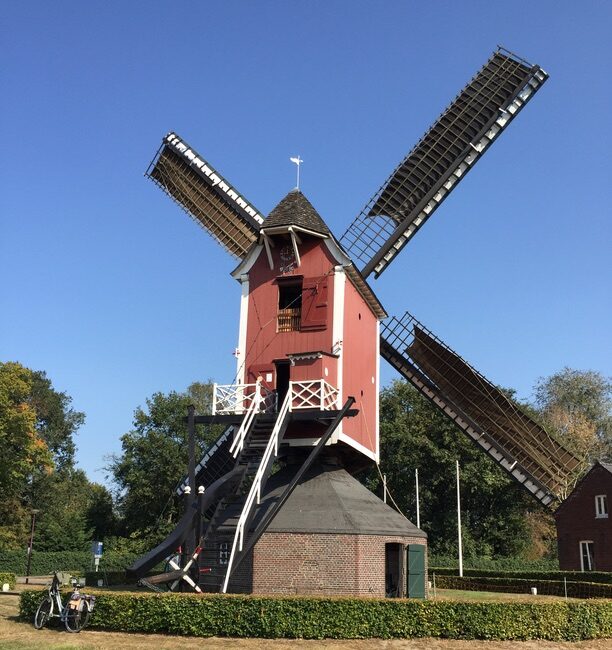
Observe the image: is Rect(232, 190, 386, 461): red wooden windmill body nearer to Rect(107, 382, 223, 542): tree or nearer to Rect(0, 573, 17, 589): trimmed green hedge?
Rect(0, 573, 17, 589): trimmed green hedge

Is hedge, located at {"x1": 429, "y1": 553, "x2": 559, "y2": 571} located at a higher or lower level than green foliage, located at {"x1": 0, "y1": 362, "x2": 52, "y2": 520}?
lower

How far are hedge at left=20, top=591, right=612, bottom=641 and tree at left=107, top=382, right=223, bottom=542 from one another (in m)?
38.0

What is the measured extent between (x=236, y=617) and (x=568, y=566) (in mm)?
30548

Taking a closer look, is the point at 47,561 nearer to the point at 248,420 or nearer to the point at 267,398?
the point at 267,398

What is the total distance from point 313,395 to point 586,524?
25743 millimetres

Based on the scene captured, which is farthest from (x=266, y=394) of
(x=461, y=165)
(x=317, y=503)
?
(x=461, y=165)

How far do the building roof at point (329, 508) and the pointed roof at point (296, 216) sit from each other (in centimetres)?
828

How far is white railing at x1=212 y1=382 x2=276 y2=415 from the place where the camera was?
22.5m

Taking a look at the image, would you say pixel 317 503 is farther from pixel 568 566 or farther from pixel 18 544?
pixel 18 544

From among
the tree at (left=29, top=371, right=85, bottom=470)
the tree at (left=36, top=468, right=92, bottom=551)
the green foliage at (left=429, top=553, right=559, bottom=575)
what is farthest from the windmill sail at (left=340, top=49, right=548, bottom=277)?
the tree at (left=29, top=371, right=85, bottom=470)

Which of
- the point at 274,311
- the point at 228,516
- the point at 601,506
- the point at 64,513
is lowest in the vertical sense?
the point at 228,516

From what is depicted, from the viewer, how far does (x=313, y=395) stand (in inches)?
866

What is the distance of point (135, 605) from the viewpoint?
16.4 meters

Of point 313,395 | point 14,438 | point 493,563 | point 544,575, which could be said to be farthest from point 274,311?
point 14,438
